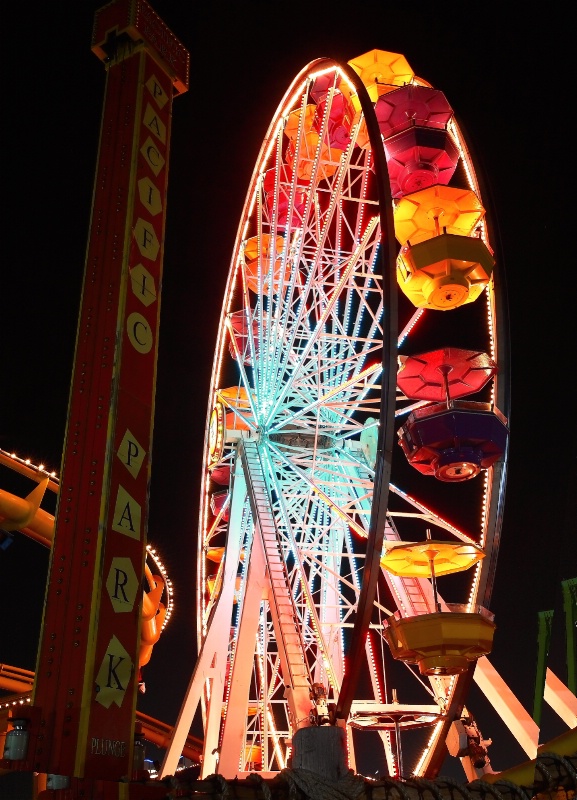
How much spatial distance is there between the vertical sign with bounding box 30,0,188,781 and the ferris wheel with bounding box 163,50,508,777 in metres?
2.51

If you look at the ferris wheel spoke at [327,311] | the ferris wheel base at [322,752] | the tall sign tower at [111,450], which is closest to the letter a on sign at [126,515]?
the tall sign tower at [111,450]

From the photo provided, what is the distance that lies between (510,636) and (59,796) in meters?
6.13

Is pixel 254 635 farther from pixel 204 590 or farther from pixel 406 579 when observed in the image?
pixel 204 590

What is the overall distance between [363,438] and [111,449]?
6.99m

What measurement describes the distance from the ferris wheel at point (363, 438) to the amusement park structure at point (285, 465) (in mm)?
33

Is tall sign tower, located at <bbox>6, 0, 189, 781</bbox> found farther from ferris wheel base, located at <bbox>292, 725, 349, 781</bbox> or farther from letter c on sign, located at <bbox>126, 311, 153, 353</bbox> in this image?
ferris wheel base, located at <bbox>292, 725, 349, 781</bbox>

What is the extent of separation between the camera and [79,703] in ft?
11.7

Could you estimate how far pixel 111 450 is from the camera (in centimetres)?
421

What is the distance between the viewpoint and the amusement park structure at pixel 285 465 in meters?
3.76

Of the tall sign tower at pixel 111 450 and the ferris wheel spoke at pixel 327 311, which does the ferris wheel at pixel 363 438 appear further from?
the tall sign tower at pixel 111 450

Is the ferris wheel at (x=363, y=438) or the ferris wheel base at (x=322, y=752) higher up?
the ferris wheel at (x=363, y=438)

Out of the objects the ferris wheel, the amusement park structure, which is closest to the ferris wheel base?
the amusement park structure

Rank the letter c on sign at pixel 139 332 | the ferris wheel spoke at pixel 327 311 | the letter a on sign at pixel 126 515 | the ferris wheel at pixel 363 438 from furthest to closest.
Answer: the ferris wheel spoke at pixel 327 311 → the ferris wheel at pixel 363 438 → the letter c on sign at pixel 139 332 → the letter a on sign at pixel 126 515

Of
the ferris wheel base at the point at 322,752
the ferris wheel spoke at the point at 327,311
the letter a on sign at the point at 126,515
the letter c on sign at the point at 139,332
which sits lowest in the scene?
the ferris wheel base at the point at 322,752
